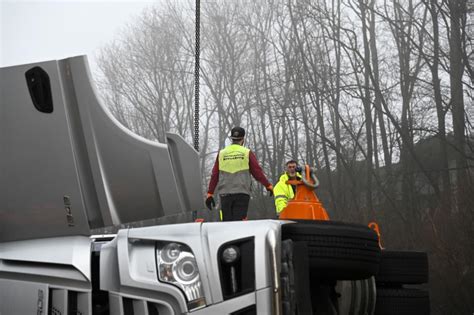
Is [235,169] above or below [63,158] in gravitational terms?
below

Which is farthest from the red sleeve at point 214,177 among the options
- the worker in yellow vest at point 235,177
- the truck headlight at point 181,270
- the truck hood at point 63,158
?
the truck headlight at point 181,270

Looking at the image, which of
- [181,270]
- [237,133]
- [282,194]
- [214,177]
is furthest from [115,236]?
[282,194]

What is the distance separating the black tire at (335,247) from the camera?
11.1ft

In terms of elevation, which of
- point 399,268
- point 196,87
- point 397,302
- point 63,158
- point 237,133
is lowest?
point 397,302

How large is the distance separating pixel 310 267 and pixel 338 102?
17545 mm

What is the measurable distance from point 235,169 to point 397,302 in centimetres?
474

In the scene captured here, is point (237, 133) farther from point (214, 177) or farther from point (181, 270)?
point (181, 270)

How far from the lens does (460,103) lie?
1561 centimetres

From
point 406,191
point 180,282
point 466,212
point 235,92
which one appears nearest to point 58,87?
point 180,282

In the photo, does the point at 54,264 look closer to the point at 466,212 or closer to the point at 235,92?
the point at 466,212

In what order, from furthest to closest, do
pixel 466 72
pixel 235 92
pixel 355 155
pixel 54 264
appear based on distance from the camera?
pixel 235 92 → pixel 355 155 → pixel 466 72 → pixel 54 264

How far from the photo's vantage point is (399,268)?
195 inches

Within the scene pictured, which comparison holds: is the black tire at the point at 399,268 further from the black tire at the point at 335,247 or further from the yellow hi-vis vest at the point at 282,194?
the yellow hi-vis vest at the point at 282,194

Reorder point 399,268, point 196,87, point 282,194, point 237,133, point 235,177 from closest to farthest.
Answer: point 399,268 < point 196,87 < point 237,133 < point 235,177 < point 282,194
